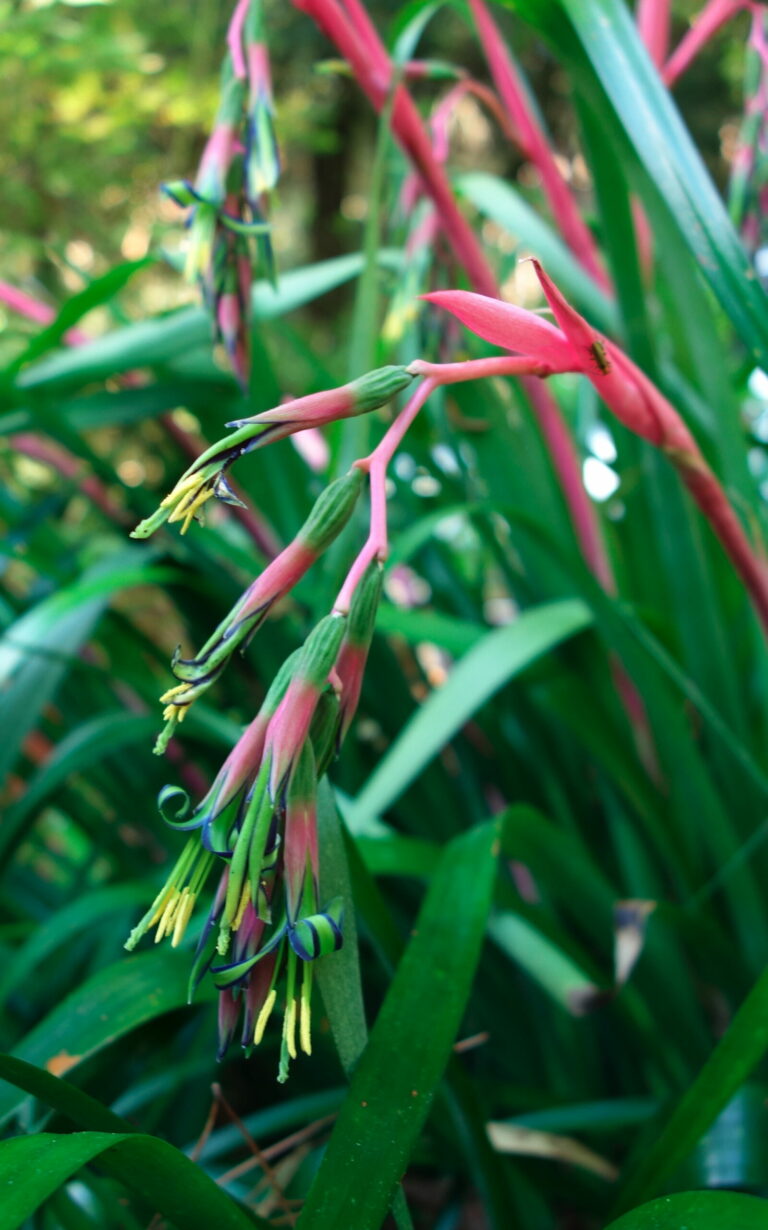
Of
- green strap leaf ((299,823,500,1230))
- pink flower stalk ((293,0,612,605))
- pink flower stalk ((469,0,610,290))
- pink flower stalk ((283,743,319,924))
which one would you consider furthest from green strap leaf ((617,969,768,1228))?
pink flower stalk ((469,0,610,290))

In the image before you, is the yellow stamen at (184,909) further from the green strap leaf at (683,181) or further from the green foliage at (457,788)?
the green strap leaf at (683,181)

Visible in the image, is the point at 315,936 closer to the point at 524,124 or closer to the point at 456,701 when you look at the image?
the point at 456,701

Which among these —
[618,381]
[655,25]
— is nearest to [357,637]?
[618,381]

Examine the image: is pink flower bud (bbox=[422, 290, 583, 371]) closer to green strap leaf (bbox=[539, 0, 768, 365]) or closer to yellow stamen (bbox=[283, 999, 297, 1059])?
green strap leaf (bbox=[539, 0, 768, 365])

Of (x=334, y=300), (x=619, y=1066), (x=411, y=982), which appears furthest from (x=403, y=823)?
(x=334, y=300)

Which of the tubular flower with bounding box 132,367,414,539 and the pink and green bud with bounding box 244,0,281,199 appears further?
the pink and green bud with bounding box 244,0,281,199
